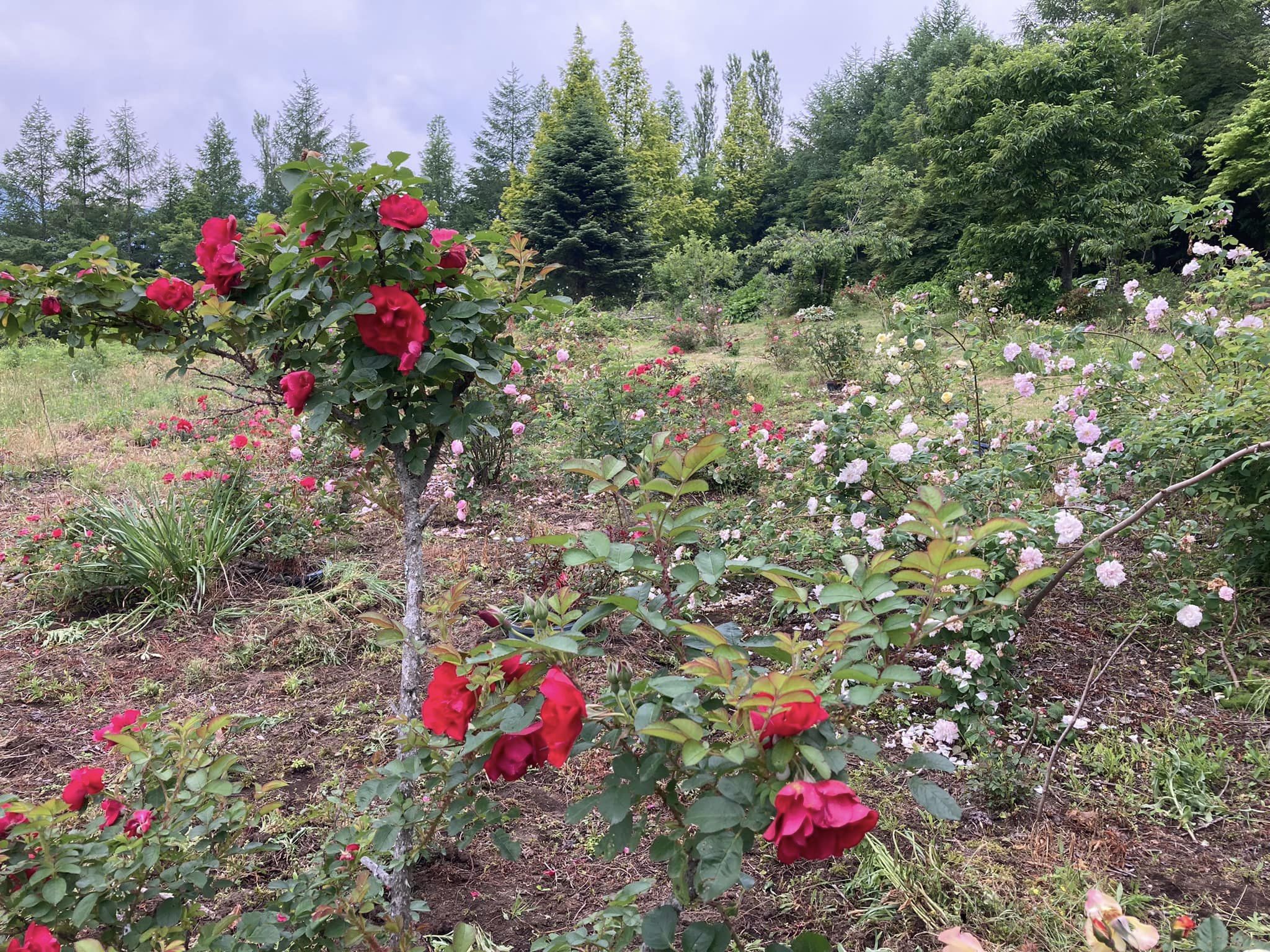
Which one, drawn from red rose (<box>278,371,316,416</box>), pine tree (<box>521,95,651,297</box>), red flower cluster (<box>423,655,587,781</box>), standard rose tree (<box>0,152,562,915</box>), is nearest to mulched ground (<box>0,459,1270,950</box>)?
red flower cluster (<box>423,655,587,781</box>)

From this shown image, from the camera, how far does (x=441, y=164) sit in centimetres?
2912

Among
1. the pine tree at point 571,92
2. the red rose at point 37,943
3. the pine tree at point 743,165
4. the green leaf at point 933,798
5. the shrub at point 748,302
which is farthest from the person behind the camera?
the pine tree at point 743,165

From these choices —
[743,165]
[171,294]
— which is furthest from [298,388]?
[743,165]

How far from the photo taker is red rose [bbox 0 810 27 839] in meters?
0.92

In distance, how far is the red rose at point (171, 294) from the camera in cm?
142

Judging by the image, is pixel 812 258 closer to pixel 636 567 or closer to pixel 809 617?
pixel 809 617

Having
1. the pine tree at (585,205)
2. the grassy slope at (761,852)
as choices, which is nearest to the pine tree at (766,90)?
the pine tree at (585,205)

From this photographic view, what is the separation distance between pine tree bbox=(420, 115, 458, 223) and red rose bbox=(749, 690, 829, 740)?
29555 mm

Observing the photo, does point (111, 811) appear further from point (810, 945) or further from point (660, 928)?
point (810, 945)

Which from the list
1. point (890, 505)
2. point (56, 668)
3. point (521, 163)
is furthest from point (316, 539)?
point (521, 163)

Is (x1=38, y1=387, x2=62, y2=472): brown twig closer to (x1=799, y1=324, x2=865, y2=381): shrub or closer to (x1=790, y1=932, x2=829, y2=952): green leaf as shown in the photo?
(x1=790, y1=932, x2=829, y2=952): green leaf

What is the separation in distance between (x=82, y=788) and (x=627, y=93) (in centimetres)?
2668

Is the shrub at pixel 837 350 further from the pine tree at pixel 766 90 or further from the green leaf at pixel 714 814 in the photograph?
the pine tree at pixel 766 90

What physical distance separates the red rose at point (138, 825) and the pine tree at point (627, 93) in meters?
25.2
